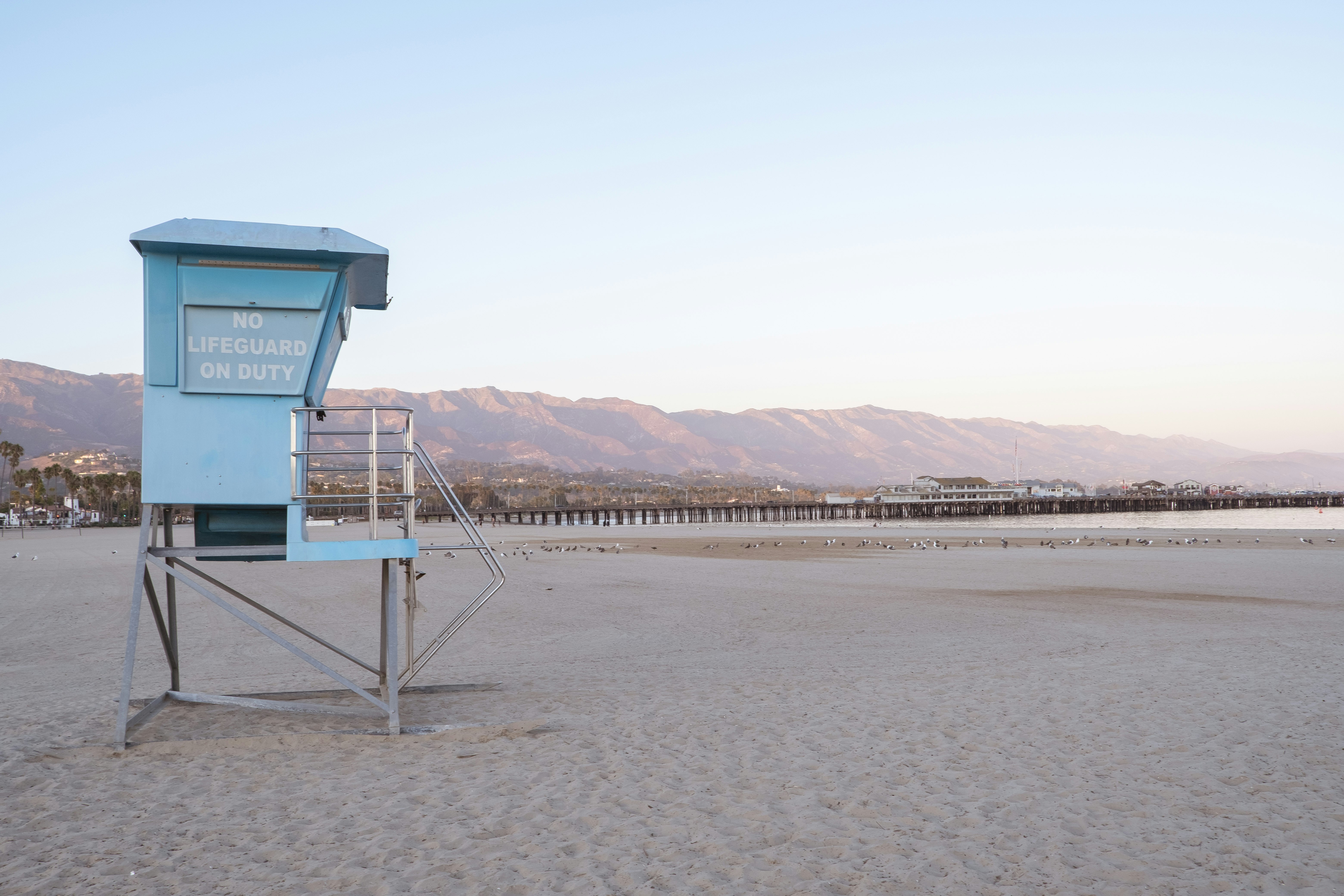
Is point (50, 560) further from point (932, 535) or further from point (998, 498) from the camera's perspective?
point (998, 498)

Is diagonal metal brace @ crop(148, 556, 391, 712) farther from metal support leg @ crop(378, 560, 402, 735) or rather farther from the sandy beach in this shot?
the sandy beach

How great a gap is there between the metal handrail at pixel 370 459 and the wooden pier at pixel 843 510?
101 meters

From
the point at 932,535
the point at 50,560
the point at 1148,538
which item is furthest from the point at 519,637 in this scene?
the point at 932,535

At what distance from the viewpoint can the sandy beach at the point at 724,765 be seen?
4.90 meters

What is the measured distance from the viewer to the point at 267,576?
968 inches

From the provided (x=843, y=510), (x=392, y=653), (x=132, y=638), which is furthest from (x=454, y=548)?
(x=843, y=510)

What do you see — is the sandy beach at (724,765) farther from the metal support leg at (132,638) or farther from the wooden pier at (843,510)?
the wooden pier at (843,510)

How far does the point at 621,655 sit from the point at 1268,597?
15.3m

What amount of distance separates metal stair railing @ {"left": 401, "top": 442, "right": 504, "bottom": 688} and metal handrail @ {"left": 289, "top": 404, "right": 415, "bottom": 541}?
19cm

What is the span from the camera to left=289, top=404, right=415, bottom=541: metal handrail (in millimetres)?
7219

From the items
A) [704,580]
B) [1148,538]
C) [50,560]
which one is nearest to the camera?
[704,580]

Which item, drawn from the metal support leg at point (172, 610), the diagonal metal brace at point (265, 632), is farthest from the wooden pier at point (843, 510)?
the diagonal metal brace at point (265, 632)

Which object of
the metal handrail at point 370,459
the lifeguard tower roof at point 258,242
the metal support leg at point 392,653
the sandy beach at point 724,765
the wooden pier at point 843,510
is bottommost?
the wooden pier at point 843,510

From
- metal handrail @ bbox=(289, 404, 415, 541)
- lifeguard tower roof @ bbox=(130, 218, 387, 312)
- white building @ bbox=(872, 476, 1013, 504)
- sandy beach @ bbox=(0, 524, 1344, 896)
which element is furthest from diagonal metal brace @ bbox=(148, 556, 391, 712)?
white building @ bbox=(872, 476, 1013, 504)
